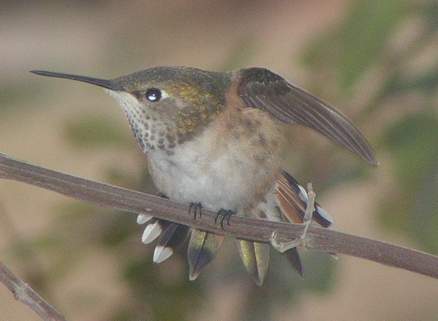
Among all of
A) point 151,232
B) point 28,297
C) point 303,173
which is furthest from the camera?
point 303,173

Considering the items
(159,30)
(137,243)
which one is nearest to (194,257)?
(137,243)

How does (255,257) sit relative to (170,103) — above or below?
below

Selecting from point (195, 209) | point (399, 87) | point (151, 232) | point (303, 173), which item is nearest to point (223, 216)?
point (195, 209)

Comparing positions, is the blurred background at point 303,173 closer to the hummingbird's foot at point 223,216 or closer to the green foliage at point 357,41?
the green foliage at point 357,41

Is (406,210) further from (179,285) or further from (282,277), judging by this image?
(179,285)

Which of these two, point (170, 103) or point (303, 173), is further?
point (303, 173)

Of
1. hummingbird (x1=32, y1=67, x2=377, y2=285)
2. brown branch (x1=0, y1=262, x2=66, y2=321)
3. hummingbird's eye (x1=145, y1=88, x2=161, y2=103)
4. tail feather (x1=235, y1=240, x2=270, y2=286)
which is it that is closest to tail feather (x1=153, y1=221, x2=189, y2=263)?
hummingbird (x1=32, y1=67, x2=377, y2=285)

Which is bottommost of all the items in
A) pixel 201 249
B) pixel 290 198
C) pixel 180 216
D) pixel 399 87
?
pixel 201 249

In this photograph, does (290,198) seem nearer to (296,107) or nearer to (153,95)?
(296,107)
